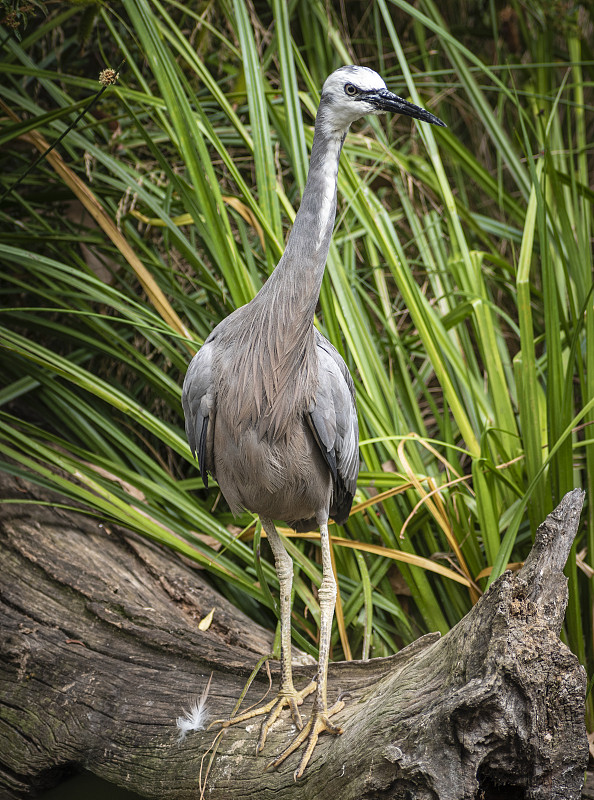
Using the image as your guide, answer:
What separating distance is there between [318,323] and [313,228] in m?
1.24

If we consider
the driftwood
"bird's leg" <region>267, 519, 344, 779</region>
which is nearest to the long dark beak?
the driftwood

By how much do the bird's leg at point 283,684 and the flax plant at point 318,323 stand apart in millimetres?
168

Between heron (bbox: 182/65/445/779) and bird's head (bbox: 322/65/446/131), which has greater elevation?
bird's head (bbox: 322/65/446/131)

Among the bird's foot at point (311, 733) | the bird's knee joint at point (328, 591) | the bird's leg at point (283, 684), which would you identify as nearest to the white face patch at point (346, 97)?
the bird's leg at point (283, 684)

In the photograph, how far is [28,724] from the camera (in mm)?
1812

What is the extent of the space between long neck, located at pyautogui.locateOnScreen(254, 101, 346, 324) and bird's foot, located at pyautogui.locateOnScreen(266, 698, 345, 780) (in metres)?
0.93

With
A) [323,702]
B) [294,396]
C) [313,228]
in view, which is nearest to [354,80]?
[313,228]

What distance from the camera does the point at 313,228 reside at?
1.63 m

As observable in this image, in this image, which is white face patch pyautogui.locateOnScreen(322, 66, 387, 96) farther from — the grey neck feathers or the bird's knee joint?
the bird's knee joint

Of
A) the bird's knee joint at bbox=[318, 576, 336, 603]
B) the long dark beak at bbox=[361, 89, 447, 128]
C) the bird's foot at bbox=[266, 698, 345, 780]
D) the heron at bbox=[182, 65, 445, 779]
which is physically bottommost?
the bird's foot at bbox=[266, 698, 345, 780]

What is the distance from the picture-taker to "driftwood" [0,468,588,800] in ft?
3.59

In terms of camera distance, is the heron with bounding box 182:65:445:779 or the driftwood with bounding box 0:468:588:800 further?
the heron with bounding box 182:65:445:779

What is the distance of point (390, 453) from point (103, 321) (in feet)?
4.11

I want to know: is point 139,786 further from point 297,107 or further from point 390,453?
point 297,107
